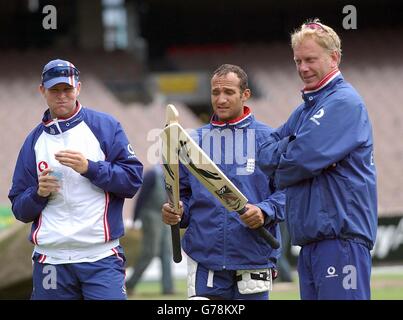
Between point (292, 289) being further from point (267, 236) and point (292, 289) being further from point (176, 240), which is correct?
point (267, 236)

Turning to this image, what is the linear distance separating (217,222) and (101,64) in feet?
45.9

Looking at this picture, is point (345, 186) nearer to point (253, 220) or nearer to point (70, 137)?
point (253, 220)

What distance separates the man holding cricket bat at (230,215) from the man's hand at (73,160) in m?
0.55

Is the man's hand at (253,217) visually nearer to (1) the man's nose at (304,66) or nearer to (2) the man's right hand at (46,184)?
(1) the man's nose at (304,66)

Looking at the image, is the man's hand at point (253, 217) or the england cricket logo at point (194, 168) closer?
the england cricket logo at point (194, 168)

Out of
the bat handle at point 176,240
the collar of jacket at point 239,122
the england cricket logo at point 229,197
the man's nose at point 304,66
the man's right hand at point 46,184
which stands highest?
the man's nose at point 304,66

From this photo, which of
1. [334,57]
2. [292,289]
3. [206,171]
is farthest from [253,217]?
[292,289]

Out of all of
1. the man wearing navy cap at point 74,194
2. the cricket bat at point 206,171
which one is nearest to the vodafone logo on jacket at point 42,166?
the man wearing navy cap at point 74,194

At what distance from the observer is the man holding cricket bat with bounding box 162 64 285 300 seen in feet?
15.1

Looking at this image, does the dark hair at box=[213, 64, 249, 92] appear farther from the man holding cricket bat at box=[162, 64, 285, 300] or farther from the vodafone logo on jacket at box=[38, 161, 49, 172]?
the vodafone logo on jacket at box=[38, 161, 49, 172]

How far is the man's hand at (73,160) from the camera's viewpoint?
4422 millimetres

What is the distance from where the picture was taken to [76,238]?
4508 millimetres

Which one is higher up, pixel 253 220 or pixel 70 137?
pixel 70 137

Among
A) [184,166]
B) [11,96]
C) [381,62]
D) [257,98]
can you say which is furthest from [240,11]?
[184,166]
